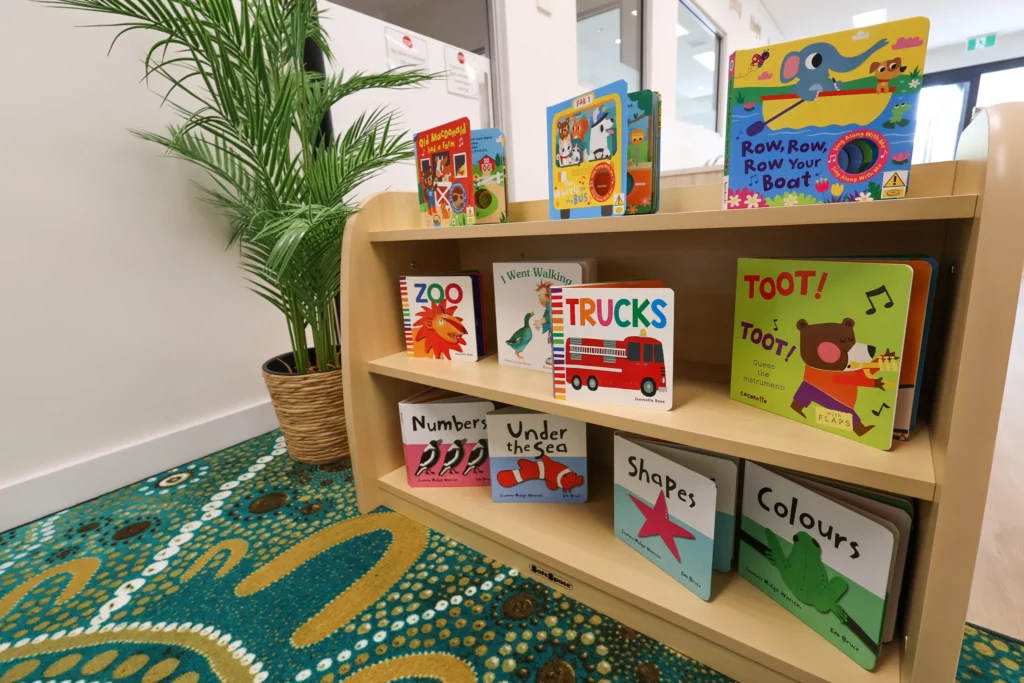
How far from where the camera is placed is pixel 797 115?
0.63m

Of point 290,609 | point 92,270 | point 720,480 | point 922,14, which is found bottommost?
point 290,609

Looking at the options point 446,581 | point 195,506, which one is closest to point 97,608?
point 195,506

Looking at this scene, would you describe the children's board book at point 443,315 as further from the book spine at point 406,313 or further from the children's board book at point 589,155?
the children's board book at point 589,155

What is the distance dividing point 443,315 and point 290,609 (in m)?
0.66

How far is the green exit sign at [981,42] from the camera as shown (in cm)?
608

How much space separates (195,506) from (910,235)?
1679 millimetres

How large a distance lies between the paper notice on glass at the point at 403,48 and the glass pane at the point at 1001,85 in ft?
26.0

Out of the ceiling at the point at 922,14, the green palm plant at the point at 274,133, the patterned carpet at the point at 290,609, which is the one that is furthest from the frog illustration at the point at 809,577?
the ceiling at the point at 922,14

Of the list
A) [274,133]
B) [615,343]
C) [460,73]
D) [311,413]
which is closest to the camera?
[615,343]

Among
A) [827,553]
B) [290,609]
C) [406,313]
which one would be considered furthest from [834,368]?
[290,609]

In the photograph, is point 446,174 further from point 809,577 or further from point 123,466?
point 123,466

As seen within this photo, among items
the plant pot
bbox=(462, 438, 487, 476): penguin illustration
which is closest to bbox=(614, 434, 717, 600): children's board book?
bbox=(462, 438, 487, 476): penguin illustration

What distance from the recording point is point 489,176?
1.05m

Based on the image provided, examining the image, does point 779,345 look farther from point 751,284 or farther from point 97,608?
point 97,608
